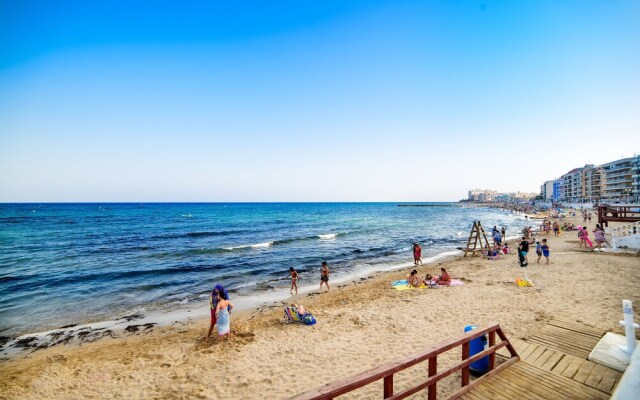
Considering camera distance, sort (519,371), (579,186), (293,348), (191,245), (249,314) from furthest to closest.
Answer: (579,186), (191,245), (249,314), (293,348), (519,371)

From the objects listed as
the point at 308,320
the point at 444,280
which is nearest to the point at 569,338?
the point at 308,320

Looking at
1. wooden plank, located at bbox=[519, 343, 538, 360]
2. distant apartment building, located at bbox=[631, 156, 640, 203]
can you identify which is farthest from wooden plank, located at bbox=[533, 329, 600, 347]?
distant apartment building, located at bbox=[631, 156, 640, 203]

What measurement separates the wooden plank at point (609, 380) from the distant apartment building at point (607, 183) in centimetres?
10803

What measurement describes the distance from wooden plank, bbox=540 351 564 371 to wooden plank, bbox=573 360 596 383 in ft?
1.11

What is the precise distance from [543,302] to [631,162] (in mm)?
114071

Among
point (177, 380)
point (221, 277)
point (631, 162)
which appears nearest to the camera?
point (177, 380)

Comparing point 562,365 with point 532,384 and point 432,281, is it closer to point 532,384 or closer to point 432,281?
point 532,384

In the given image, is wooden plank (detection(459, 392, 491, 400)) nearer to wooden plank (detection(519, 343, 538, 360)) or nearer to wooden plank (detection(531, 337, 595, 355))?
wooden plank (detection(519, 343, 538, 360))

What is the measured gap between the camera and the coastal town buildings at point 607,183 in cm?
8238

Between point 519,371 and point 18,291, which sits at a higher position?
point 519,371

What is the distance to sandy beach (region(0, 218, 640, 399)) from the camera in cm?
706

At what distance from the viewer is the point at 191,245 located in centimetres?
3219

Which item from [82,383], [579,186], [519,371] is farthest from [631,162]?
[82,383]

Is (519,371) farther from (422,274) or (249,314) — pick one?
(422,274)
